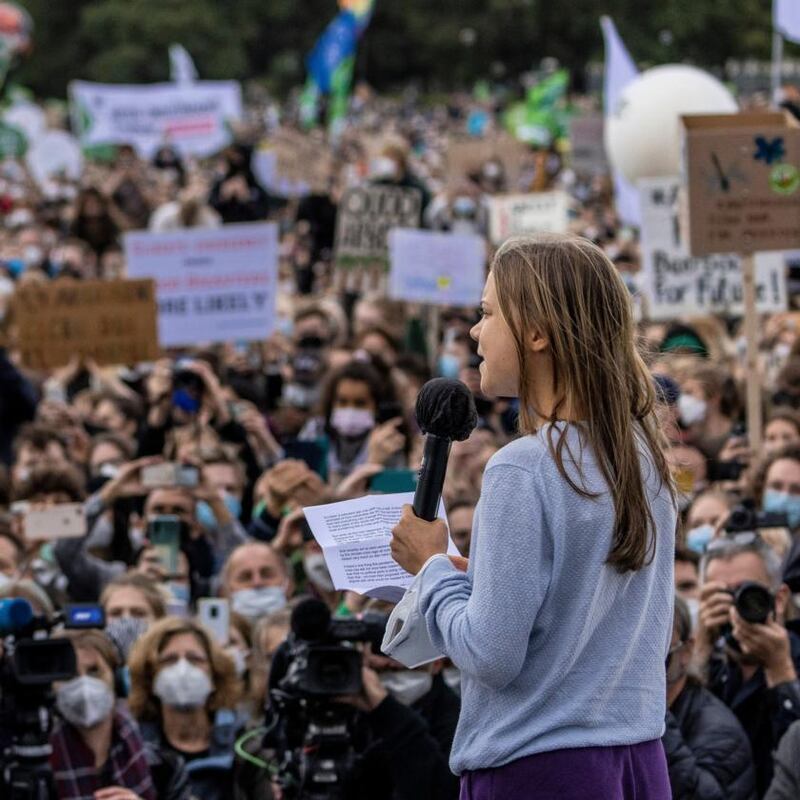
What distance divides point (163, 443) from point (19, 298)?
1.72m

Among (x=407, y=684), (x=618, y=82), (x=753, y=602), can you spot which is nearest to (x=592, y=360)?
(x=753, y=602)

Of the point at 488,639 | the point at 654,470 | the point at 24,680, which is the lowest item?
the point at 24,680

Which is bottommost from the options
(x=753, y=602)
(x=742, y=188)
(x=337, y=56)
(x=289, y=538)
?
(x=289, y=538)

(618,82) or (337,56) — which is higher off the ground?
(337,56)

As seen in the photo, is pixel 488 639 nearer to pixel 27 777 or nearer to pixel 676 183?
pixel 27 777

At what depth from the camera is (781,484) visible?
21.2ft

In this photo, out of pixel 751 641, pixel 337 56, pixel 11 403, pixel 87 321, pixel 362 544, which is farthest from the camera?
pixel 337 56

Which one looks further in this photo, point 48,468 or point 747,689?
point 48,468

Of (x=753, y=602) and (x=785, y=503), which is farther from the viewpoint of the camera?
(x=785, y=503)

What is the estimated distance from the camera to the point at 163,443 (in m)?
8.37

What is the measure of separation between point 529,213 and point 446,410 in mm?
10398

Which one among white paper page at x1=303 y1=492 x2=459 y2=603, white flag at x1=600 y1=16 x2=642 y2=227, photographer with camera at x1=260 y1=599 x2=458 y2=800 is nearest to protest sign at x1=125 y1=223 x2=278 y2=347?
white flag at x1=600 y1=16 x2=642 y2=227

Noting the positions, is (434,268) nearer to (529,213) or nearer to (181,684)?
(529,213)

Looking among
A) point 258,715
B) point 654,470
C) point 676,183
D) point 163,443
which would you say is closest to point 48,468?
point 163,443
